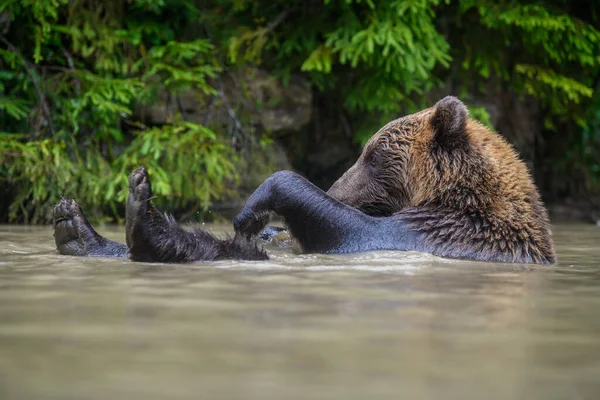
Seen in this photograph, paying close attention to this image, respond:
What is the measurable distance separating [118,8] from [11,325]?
6531 millimetres

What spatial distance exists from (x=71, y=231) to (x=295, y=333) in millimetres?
2543

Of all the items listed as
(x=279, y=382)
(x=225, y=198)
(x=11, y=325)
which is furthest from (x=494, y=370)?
(x=225, y=198)

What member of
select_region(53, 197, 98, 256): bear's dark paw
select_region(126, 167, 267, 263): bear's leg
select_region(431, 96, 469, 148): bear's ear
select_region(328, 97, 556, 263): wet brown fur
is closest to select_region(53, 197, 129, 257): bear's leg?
select_region(53, 197, 98, 256): bear's dark paw

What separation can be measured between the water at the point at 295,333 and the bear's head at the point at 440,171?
1056mm

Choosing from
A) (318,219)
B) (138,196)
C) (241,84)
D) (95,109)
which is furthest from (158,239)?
(241,84)

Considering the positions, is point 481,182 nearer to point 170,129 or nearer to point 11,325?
point 11,325

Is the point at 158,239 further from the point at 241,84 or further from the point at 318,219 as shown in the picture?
the point at 241,84

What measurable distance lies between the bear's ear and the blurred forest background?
2.97 m

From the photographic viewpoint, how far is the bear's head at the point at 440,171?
15.4ft

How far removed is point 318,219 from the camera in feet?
15.1

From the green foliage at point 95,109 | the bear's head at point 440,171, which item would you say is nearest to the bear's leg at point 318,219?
the bear's head at point 440,171

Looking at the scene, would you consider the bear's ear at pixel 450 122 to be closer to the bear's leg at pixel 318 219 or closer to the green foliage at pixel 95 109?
the bear's leg at pixel 318 219

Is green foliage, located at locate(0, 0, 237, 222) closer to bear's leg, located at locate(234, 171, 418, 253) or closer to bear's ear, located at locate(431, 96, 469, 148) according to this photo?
bear's leg, located at locate(234, 171, 418, 253)

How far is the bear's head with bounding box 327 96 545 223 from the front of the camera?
468cm
